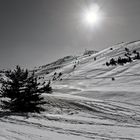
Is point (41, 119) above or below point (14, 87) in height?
below

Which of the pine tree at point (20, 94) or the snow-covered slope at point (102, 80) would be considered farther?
the snow-covered slope at point (102, 80)

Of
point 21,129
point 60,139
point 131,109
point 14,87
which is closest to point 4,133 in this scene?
point 21,129

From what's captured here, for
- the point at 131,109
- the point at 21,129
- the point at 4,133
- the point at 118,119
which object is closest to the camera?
the point at 4,133

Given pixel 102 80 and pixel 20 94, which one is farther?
pixel 102 80

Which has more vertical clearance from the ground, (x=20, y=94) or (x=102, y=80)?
(x=102, y=80)

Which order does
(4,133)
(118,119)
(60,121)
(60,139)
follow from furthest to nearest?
(118,119), (60,121), (4,133), (60,139)

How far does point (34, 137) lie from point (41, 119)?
9.89ft

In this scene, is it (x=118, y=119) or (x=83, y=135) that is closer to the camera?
(x=83, y=135)

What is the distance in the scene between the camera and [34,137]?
6.74 m

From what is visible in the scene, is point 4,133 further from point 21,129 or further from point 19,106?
point 19,106

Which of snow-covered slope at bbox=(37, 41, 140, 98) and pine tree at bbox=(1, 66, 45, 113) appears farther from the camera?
snow-covered slope at bbox=(37, 41, 140, 98)

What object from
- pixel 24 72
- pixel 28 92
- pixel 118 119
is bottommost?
pixel 118 119

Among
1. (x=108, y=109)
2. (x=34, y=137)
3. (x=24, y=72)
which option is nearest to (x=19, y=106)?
(x=24, y=72)

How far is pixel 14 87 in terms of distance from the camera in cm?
1399
